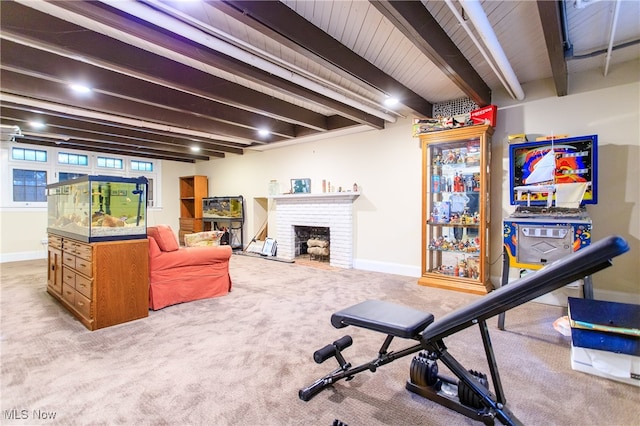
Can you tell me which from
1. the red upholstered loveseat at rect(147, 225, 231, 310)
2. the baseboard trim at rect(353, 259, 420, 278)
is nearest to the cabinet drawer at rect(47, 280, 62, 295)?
the red upholstered loveseat at rect(147, 225, 231, 310)

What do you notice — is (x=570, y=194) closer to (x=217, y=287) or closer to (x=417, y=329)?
(x=417, y=329)

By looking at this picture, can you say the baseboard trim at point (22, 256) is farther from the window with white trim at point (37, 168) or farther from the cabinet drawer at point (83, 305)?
the cabinet drawer at point (83, 305)

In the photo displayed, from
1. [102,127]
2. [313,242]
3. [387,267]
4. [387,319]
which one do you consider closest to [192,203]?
[102,127]

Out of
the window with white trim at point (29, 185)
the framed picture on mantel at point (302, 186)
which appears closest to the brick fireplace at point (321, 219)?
the framed picture on mantel at point (302, 186)

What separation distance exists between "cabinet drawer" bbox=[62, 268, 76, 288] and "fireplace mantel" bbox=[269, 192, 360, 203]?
139 inches

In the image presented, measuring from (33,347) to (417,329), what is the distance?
9.58ft

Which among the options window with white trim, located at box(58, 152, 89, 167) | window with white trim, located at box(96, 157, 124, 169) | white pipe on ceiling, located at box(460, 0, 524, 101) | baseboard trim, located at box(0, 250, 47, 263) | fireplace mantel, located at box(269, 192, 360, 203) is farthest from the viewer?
window with white trim, located at box(96, 157, 124, 169)

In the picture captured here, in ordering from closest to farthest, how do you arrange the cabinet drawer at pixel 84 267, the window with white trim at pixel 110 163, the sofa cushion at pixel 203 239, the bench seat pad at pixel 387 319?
the bench seat pad at pixel 387 319 < the cabinet drawer at pixel 84 267 < the sofa cushion at pixel 203 239 < the window with white trim at pixel 110 163

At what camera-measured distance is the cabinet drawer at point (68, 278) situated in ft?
10.1

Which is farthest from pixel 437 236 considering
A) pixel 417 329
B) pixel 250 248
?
pixel 250 248

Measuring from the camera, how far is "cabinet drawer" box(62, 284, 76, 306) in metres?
3.08

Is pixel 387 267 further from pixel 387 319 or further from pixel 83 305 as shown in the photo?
pixel 83 305

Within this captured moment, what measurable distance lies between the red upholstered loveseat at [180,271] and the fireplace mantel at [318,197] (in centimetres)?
219

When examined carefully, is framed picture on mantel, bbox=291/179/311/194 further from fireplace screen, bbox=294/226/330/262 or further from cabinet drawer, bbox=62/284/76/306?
cabinet drawer, bbox=62/284/76/306
